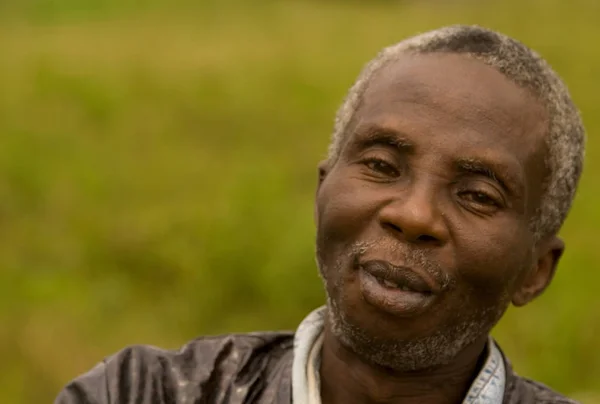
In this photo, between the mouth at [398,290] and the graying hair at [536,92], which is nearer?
the mouth at [398,290]

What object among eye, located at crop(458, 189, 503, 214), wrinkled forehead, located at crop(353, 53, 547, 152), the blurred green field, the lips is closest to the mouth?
the lips

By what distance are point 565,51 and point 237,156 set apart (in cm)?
399

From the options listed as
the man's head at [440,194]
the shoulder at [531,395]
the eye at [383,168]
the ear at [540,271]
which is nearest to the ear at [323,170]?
the man's head at [440,194]

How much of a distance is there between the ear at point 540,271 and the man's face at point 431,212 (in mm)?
106

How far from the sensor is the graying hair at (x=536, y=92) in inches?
80.6

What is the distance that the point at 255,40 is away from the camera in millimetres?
9852

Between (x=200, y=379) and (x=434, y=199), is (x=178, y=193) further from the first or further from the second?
(x=434, y=199)

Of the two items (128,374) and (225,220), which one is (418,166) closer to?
(128,374)

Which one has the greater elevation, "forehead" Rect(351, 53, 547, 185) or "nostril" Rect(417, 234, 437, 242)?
"forehead" Rect(351, 53, 547, 185)

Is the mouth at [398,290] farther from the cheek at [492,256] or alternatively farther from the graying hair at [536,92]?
the graying hair at [536,92]

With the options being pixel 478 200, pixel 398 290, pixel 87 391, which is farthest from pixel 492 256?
pixel 87 391

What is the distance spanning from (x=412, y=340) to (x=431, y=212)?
0.26 metres

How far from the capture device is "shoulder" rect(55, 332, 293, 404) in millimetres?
2053

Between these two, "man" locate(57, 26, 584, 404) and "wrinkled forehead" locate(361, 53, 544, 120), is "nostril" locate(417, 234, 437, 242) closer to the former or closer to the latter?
"man" locate(57, 26, 584, 404)
